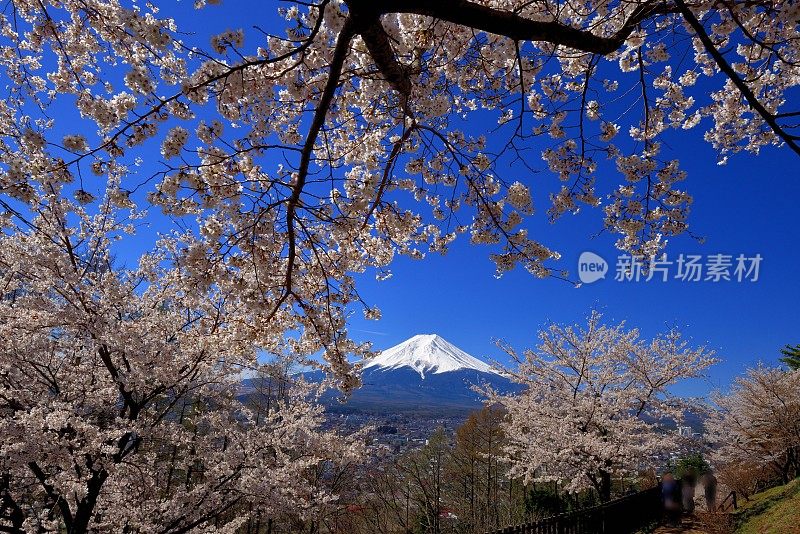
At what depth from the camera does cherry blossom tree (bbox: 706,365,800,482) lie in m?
13.5

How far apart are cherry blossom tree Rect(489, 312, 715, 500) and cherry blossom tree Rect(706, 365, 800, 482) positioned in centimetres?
405

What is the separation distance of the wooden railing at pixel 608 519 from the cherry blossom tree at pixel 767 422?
625 centimetres

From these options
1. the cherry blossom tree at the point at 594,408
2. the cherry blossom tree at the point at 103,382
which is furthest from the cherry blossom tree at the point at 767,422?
the cherry blossom tree at the point at 103,382

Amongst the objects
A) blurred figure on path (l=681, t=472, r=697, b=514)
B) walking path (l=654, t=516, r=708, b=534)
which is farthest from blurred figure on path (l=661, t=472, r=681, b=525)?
blurred figure on path (l=681, t=472, r=697, b=514)

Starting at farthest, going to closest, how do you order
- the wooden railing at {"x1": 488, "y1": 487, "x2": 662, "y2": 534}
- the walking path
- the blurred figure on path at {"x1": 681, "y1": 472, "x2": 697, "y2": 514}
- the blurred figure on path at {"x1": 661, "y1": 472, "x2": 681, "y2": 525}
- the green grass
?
the blurred figure on path at {"x1": 681, "y1": 472, "x2": 697, "y2": 514}, the blurred figure on path at {"x1": 661, "y1": 472, "x2": 681, "y2": 525}, the walking path, the wooden railing at {"x1": 488, "y1": 487, "x2": 662, "y2": 534}, the green grass

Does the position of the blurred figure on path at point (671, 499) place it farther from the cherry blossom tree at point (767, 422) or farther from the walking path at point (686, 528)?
the cherry blossom tree at point (767, 422)

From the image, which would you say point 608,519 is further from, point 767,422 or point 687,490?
point 767,422

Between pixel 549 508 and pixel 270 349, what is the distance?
42.9 feet

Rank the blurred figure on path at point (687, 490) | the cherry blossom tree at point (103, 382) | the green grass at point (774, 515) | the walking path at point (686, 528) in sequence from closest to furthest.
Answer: the cherry blossom tree at point (103, 382) < the green grass at point (774, 515) < the walking path at point (686, 528) < the blurred figure on path at point (687, 490)

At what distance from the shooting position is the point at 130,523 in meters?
5.50

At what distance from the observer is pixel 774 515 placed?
7.92m

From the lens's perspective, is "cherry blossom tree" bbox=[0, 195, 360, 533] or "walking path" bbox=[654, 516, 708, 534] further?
"walking path" bbox=[654, 516, 708, 534]

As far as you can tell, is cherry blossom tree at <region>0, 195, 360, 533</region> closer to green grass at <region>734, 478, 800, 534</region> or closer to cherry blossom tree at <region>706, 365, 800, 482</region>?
green grass at <region>734, 478, 800, 534</region>

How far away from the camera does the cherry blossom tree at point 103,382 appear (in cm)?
486
